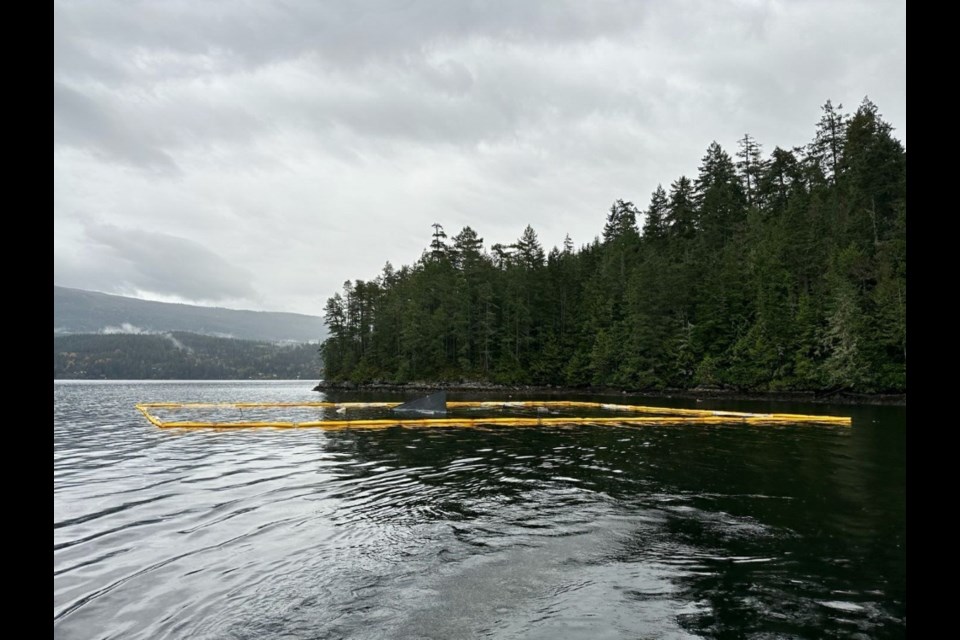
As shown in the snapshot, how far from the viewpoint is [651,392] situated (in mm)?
65062

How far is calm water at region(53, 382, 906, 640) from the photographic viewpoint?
7121 mm

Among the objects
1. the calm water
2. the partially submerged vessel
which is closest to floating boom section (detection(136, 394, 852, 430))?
the partially submerged vessel

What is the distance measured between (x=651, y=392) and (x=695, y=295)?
14480mm

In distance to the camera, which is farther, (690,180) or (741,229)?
(690,180)

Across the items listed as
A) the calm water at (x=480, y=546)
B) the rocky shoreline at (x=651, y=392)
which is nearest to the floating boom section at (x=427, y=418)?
the calm water at (x=480, y=546)

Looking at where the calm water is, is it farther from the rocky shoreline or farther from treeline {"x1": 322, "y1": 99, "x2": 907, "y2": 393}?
the rocky shoreline

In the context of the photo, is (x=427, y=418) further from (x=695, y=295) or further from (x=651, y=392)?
(x=695, y=295)

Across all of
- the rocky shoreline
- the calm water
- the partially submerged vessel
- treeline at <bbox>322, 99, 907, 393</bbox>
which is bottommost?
the rocky shoreline

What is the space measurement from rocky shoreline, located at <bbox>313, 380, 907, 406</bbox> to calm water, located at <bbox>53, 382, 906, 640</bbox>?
3202 centimetres
